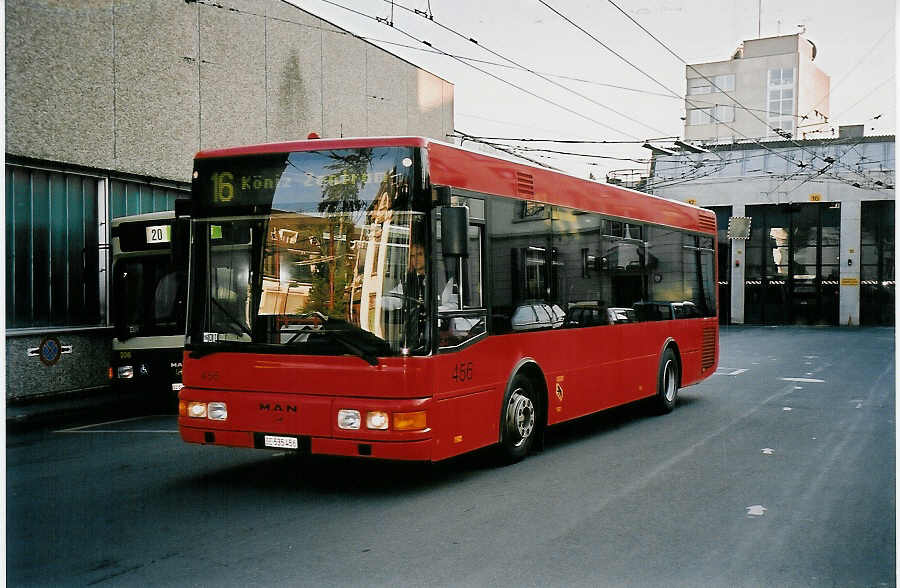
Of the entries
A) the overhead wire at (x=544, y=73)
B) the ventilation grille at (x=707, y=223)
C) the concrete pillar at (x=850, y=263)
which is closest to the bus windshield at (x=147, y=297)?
the overhead wire at (x=544, y=73)

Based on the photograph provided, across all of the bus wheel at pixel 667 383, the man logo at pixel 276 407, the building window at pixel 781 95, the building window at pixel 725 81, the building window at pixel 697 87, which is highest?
the building window at pixel 697 87

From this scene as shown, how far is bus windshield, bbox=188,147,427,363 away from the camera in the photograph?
7.17 meters

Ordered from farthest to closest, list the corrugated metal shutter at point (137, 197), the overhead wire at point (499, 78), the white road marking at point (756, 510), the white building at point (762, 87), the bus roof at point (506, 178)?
the white building at point (762, 87), the corrugated metal shutter at point (137, 197), the overhead wire at point (499, 78), the bus roof at point (506, 178), the white road marking at point (756, 510)

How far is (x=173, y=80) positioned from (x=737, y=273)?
1383 inches

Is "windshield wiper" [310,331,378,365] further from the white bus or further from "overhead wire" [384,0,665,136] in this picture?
"overhead wire" [384,0,665,136]

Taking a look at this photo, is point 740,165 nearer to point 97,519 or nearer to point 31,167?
point 31,167

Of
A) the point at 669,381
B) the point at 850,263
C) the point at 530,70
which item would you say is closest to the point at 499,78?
the point at 530,70

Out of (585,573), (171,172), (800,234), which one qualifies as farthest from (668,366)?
(800,234)

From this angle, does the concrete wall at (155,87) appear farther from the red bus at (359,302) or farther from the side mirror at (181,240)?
the red bus at (359,302)

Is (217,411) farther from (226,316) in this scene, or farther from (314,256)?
(314,256)

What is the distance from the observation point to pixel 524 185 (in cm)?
912

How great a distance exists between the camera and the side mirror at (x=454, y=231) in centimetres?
724

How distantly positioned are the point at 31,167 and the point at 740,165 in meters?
37.7

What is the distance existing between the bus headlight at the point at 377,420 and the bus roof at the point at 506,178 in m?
1.90
